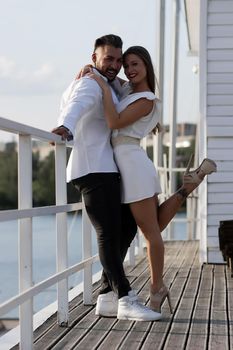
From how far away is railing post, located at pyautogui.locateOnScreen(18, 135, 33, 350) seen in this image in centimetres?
366

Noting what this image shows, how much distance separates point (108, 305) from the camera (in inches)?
179

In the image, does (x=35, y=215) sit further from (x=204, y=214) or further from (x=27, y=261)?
(x=204, y=214)

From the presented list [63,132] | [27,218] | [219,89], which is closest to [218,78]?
[219,89]

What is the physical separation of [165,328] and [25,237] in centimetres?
96

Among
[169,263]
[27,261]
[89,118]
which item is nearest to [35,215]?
[27,261]

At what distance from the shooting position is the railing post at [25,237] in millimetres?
3656

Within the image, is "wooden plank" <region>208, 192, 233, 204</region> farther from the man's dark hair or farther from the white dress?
the man's dark hair

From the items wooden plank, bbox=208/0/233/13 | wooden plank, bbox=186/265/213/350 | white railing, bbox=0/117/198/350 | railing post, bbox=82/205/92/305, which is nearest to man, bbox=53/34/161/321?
white railing, bbox=0/117/198/350

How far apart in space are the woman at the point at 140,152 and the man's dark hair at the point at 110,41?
0.27 ft

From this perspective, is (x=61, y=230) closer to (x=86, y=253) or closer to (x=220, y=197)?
(x=86, y=253)

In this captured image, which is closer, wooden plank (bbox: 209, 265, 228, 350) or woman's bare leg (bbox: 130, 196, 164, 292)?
wooden plank (bbox: 209, 265, 228, 350)

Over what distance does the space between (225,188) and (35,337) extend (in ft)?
12.2

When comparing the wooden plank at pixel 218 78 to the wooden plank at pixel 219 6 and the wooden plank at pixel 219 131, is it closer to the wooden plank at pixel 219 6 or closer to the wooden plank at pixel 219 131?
the wooden plank at pixel 219 131

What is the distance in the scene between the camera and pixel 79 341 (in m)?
3.96
